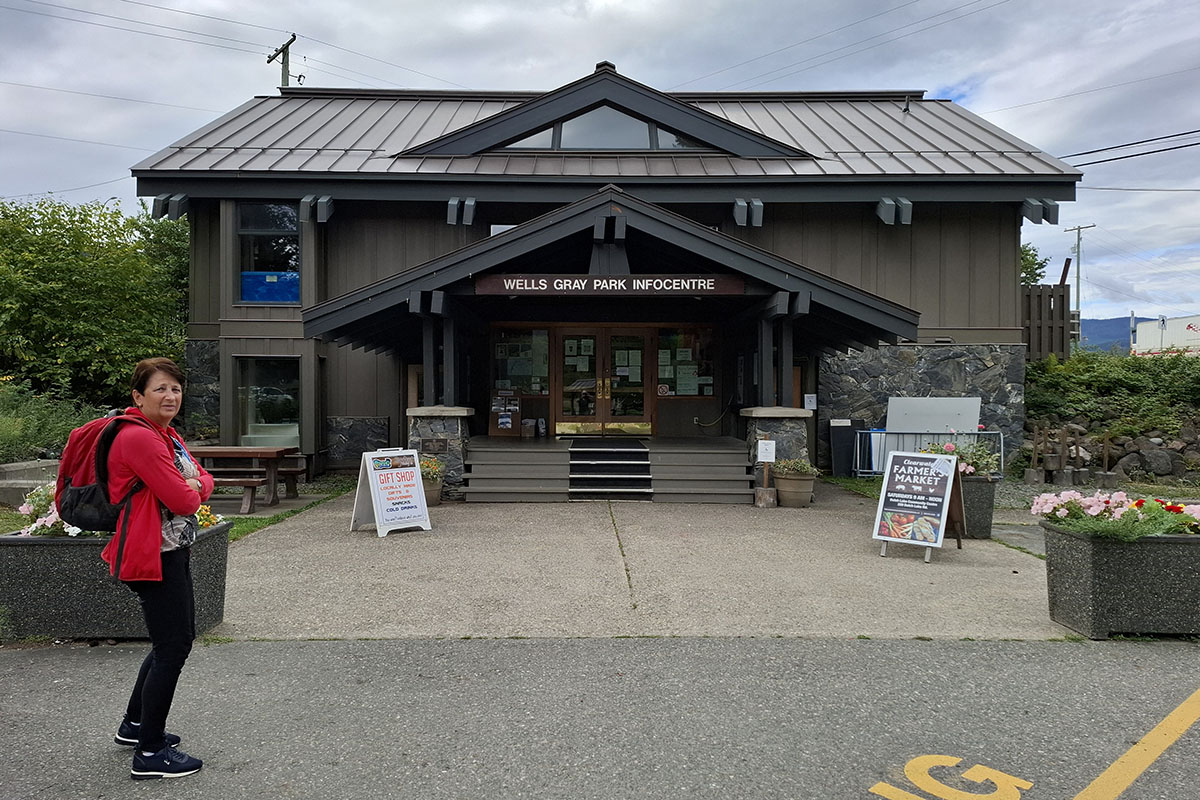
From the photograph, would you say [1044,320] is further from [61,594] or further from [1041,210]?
[61,594]

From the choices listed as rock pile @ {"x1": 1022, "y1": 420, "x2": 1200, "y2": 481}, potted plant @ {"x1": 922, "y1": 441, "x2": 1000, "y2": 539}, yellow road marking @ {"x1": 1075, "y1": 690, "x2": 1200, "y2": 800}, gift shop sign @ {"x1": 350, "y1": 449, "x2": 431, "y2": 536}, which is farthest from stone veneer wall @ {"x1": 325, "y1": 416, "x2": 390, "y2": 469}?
yellow road marking @ {"x1": 1075, "y1": 690, "x2": 1200, "y2": 800}

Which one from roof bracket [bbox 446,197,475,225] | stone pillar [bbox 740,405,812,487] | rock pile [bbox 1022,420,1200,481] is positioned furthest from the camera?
roof bracket [bbox 446,197,475,225]

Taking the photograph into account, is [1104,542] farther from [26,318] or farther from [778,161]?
[26,318]

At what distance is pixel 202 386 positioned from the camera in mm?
14508

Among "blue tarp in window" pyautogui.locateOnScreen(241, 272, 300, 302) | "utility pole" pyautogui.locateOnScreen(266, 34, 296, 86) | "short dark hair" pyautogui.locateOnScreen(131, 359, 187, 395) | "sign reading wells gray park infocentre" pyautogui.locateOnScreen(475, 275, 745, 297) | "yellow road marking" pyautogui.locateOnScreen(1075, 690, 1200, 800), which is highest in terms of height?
"utility pole" pyautogui.locateOnScreen(266, 34, 296, 86)

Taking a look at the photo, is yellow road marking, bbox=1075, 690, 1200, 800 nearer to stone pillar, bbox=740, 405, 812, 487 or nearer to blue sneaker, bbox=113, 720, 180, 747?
blue sneaker, bbox=113, 720, 180, 747

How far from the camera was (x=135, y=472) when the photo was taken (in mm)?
3123

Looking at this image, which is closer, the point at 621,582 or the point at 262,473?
the point at 621,582

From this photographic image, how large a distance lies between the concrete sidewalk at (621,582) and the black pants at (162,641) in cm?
187

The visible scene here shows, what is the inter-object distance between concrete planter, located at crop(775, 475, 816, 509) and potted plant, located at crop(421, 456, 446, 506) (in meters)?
4.87

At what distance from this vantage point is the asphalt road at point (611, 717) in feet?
10.3

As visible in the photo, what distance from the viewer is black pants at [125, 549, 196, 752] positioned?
312cm

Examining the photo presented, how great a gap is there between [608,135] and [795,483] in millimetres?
9173

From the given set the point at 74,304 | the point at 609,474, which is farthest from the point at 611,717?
the point at 74,304
